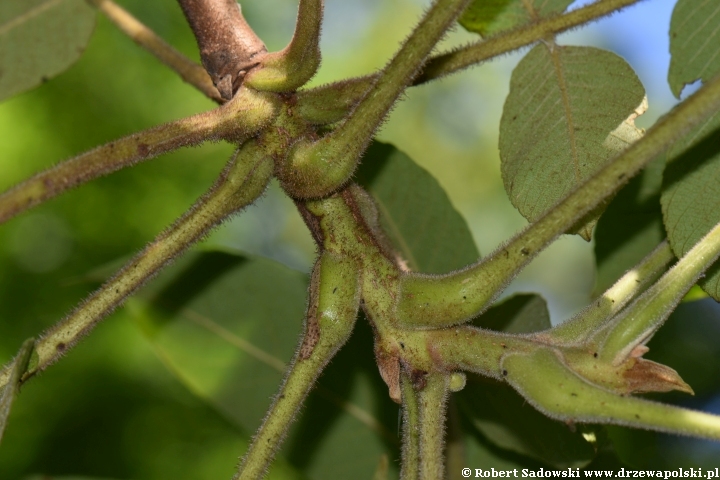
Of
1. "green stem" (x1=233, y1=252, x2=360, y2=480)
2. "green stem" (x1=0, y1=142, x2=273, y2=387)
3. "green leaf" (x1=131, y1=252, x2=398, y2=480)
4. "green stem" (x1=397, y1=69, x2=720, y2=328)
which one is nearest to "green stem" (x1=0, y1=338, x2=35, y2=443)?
"green stem" (x1=0, y1=142, x2=273, y2=387)

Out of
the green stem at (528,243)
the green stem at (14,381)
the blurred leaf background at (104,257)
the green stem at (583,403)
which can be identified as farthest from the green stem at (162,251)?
the blurred leaf background at (104,257)

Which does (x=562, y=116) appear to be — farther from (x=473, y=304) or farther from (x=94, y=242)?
(x=94, y=242)

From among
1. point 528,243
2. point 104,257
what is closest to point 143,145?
point 528,243

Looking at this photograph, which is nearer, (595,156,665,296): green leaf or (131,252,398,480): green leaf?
(595,156,665,296): green leaf

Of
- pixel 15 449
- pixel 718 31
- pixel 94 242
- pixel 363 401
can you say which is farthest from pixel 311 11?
pixel 94 242

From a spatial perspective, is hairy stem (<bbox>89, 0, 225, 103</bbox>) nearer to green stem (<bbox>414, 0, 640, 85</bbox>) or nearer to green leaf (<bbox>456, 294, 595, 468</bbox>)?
green stem (<bbox>414, 0, 640, 85</bbox>)

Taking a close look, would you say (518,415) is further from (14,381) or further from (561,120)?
(14,381)
